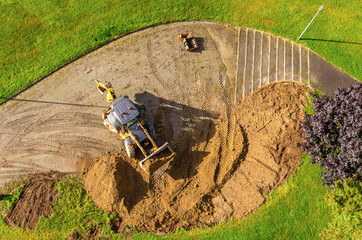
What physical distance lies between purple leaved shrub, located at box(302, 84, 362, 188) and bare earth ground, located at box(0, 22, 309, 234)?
9.21ft

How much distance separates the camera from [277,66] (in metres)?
17.8

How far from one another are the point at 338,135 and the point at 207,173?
7436mm

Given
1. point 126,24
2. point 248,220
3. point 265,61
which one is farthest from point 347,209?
point 126,24

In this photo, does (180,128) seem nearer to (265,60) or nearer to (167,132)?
(167,132)

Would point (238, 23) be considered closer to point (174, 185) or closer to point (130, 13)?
point (130, 13)

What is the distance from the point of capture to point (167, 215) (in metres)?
13.8

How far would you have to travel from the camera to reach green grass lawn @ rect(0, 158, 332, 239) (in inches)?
534

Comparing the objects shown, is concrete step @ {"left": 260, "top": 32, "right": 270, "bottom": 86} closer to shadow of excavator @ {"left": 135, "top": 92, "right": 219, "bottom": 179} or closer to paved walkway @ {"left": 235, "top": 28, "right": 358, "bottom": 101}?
paved walkway @ {"left": 235, "top": 28, "right": 358, "bottom": 101}

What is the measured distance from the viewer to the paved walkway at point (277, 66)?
17.3 metres

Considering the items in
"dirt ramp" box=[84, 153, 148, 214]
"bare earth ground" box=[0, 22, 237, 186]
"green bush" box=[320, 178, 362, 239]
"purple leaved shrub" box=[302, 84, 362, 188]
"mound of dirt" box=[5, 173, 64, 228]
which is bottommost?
"green bush" box=[320, 178, 362, 239]

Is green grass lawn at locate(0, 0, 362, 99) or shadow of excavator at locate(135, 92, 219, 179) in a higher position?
green grass lawn at locate(0, 0, 362, 99)

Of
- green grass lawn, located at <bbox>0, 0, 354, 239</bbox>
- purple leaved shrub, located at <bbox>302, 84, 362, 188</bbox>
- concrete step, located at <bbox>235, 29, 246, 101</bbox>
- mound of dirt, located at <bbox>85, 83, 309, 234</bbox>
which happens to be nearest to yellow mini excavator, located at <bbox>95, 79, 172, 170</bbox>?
mound of dirt, located at <bbox>85, 83, 309, 234</bbox>

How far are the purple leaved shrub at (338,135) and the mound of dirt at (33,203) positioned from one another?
50.9 ft

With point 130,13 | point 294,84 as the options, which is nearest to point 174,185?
point 294,84
